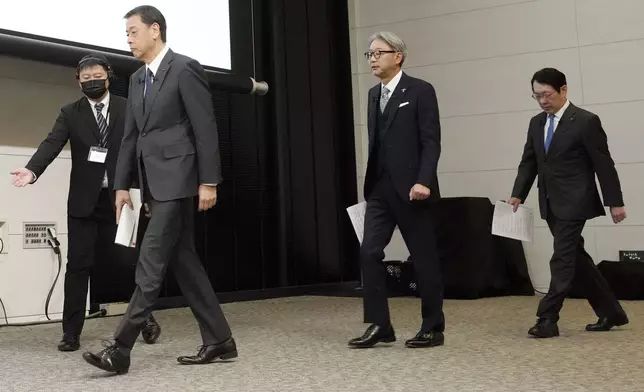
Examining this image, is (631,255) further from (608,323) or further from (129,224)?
(129,224)

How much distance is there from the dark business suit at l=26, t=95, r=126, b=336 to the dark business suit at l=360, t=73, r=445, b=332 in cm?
110

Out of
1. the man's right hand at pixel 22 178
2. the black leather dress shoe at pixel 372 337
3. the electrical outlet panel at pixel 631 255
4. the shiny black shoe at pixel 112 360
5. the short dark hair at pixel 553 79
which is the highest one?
the short dark hair at pixel 553 79

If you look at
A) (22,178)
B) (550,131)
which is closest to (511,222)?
(550,131)

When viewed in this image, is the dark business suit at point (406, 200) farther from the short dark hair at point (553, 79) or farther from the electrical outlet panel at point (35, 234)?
the electrical outlet panel at point (35, 234)

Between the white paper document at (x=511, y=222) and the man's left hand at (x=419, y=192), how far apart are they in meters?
0.53

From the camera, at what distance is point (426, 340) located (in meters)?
2.57

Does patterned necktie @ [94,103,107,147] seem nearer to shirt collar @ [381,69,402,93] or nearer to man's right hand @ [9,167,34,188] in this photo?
man's right hand @ [9,167,34,188]

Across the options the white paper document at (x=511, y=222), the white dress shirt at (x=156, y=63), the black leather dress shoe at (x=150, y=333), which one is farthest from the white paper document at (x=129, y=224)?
the white paper document at (x=511, y=222)

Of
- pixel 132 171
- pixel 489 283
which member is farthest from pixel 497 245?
pixel 132 171

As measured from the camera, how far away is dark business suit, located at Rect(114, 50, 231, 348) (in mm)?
2162

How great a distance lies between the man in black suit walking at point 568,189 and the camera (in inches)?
111

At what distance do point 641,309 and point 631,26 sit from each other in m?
2.19

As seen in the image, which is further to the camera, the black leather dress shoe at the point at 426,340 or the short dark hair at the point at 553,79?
the short dark hair at the point at 553,79

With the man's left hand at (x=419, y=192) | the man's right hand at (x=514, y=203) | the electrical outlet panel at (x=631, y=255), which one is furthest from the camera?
the electrical outlet panel at (x=631, y=255)
